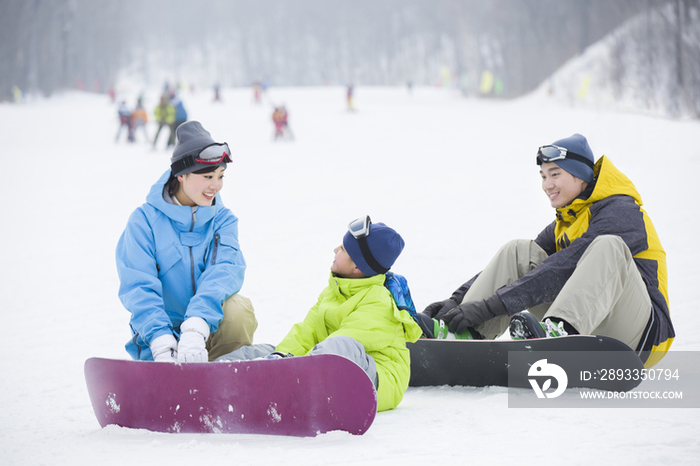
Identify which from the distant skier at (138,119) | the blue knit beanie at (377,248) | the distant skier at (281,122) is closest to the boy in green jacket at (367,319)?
the blue knit beanie at (377,248)

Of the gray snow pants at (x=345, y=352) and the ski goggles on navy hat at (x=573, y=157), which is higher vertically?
the ski goggles on navy hat at (x=573, y=157)

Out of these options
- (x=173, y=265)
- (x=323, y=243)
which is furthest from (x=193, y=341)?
(x=323, y=243)

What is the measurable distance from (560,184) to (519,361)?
762 mm

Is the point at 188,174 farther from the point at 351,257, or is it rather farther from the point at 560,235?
the point at 560,235

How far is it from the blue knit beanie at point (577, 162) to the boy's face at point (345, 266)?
990 millimetres

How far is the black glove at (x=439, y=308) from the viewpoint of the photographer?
8.64 feet

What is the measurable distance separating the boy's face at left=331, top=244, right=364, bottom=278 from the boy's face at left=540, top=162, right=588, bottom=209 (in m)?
0.89

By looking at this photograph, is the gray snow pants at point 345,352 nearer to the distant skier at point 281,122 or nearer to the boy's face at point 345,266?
the boy's face at point 345,266

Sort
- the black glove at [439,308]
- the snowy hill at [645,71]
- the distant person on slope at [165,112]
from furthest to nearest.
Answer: the snowy hill at [645,71]
the distant person on slope at [165,112]
the black glove at [439,308]

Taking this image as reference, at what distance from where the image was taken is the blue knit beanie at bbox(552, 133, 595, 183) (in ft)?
8.25

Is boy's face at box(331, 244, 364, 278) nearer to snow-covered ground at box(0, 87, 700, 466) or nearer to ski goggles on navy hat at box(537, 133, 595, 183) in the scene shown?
snow-covered ground at box(0, 87, 700, 466)

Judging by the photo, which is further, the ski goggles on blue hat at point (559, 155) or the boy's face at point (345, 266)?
the ski goggles on blue hat at point (559, 155)

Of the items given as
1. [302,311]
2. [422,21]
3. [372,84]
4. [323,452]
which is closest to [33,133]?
[302,311]

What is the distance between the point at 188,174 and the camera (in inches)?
94.0
